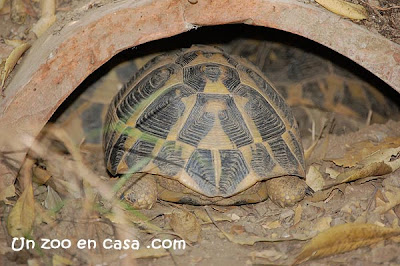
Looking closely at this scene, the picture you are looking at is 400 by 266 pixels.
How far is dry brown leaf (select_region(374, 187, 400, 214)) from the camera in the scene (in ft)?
10.9

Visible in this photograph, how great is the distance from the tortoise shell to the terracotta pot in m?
0.46

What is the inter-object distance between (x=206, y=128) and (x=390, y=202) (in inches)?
42.9

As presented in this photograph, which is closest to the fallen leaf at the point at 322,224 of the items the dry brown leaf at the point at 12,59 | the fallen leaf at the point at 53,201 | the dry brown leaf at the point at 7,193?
the fallen leaf at the point at 53,201

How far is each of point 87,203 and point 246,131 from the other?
958 mm

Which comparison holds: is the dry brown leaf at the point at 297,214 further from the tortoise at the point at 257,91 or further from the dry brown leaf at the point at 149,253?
the dry brown leaf at the point at 149,253

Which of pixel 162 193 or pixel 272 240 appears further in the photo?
pixel 162 193

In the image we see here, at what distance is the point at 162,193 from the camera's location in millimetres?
3498

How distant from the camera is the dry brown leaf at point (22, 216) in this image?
9.85 feet

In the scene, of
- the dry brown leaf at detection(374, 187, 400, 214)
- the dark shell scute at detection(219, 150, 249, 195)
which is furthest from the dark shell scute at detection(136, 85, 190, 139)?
the dry brown leaf at detection(374, 187, 400, 214)

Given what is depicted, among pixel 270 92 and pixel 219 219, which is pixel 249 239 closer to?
pixel 219 219

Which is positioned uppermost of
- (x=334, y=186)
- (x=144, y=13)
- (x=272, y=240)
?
(x=144, y=13)

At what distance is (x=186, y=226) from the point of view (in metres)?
3.21

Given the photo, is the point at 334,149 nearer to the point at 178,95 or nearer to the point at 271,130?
the point at 271,130

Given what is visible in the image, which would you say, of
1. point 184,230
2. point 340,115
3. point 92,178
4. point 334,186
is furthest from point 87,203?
point 340,115
